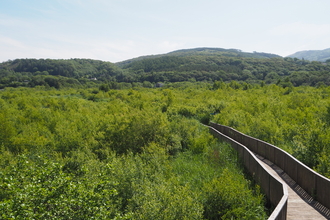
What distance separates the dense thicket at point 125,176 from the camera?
30.6 feet

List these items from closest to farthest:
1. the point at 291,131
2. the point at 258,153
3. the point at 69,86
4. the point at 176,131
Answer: the point at 258,153
the point at 291,131
the point at 176,131
the point at 69,86

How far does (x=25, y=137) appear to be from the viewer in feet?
83.2

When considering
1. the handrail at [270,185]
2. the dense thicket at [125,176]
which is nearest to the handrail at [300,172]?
the handrail at [270,185]

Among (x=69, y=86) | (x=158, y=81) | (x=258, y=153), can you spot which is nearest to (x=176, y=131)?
(x=258, y=153)

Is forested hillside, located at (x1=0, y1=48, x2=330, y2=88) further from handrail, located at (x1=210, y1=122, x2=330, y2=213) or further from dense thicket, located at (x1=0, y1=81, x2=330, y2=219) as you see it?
handrail, located at (x1=210, y1=122, x2=330, y2=213)

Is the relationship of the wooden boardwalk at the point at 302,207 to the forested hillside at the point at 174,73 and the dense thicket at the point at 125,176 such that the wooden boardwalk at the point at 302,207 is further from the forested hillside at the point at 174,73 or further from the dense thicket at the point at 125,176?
the forested hillside at the point at 174,73

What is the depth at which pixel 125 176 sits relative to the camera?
13.3 m

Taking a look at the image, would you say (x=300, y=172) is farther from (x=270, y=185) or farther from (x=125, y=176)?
(x=125, y=176)

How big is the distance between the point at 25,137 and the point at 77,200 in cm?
1955

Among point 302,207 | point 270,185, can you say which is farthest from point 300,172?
point 302,207

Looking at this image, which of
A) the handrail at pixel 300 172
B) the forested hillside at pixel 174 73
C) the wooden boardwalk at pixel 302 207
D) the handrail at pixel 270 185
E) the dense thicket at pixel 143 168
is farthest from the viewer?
the forested hillside at pixel 174 73

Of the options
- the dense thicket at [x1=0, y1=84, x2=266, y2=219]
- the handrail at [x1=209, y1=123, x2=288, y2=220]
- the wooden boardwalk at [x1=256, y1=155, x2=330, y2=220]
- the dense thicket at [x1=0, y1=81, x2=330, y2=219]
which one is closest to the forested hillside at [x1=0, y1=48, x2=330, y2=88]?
the dense thicket at [x1=0, y1=81, x2=330, y2=219]

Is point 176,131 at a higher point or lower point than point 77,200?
lower

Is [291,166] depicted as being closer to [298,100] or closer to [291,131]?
[291,131]
